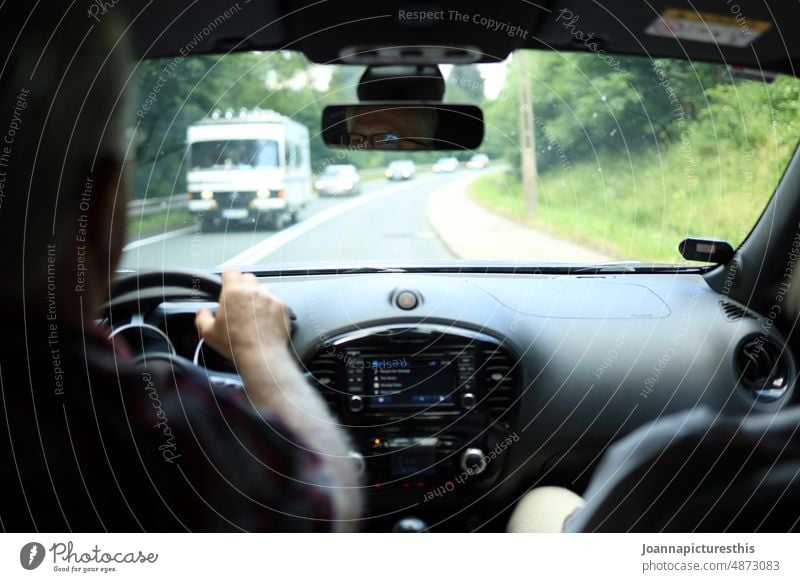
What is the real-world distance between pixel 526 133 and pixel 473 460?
1255 millimetres

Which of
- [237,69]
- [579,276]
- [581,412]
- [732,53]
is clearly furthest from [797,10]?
[237,69]

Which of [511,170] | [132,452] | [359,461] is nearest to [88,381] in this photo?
[132,452]

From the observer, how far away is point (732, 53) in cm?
280

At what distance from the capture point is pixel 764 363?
277 centimetres

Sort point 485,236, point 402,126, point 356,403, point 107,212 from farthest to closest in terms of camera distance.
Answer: point 485,236, point 356,403, point 402,126, point 107,212

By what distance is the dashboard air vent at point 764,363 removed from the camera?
276 centimetres

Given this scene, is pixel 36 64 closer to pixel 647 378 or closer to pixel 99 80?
pixel 99 80

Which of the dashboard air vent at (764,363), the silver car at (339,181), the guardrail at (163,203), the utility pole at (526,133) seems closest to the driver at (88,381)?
the guardrail at (163,203)

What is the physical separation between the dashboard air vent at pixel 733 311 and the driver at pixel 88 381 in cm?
187

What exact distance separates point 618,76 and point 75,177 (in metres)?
2.50

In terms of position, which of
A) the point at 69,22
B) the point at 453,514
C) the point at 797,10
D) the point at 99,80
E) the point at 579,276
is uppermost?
the point at 797,10

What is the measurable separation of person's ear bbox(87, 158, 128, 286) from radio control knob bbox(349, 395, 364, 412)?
5.22 ft

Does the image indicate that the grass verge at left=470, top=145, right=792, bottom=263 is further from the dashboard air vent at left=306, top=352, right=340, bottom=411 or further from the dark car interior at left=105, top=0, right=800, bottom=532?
the dashboard air vent at left=306, top=352, right=340, bottom=411

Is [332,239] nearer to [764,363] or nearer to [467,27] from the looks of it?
[467,27]
